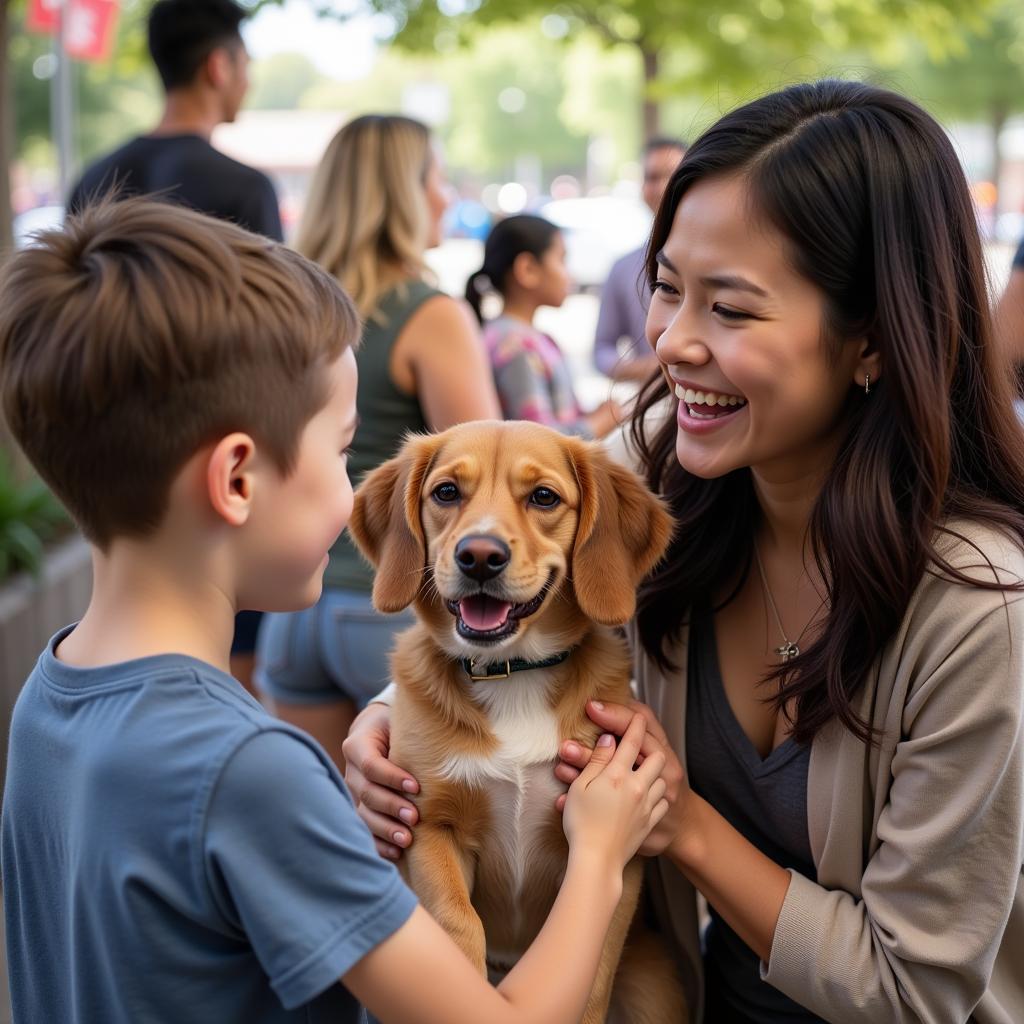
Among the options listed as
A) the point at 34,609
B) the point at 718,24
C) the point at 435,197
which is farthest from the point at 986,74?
the point at 34,609

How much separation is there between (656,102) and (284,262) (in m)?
11.6

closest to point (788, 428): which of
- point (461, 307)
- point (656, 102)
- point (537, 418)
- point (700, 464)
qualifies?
point (700, 464)

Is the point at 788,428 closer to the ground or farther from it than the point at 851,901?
farther from it

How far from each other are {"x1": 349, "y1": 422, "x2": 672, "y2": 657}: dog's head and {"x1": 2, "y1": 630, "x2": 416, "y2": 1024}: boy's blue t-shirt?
0.78 m

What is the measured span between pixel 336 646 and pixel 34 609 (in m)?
2.46

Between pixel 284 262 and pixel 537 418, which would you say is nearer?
pixel 284 262

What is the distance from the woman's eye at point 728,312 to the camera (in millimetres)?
1854

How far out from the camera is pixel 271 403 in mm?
1317

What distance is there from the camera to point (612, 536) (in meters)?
2.15

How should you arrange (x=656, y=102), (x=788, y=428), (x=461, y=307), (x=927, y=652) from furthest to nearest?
1. (x=656, y=102)
2. (x=461, y=307)
3. (x=788, y=428)
4. (x=927, y=652)

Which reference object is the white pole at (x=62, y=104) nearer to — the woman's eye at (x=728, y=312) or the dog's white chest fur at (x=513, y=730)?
the dog's white chest fur at (x=513, y=730)

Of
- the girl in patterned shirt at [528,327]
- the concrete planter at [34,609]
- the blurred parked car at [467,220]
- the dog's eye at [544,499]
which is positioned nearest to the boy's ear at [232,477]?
the dog's eye at [544,499]

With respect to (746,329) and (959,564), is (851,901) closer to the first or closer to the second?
(959,564)

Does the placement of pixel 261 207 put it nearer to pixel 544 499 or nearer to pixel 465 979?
pixel 544 499
